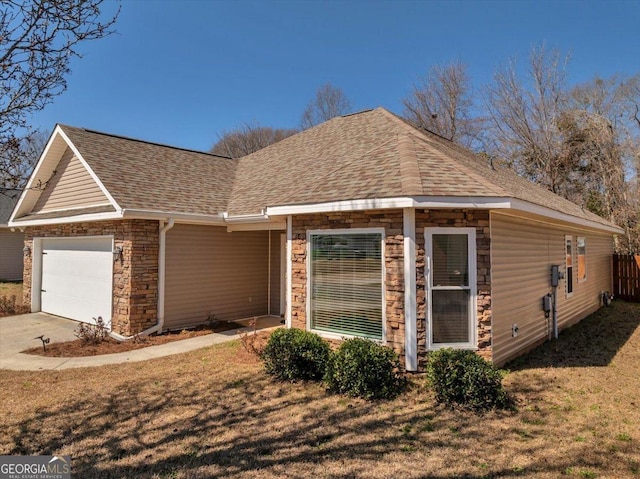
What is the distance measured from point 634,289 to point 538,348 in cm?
1114

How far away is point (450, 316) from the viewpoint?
5988 millimetres

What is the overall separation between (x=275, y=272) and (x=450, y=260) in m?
6.62

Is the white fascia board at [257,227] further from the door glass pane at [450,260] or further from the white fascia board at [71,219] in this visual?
the door glass pane at [450,260]

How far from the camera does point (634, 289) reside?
15414mm

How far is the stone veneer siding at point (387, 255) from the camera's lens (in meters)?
5.98

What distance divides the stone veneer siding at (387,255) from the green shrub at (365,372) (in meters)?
0.55

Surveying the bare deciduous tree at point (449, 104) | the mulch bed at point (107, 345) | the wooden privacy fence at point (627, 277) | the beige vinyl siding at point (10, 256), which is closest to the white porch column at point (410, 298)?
the mulch bed at point (107, 345)

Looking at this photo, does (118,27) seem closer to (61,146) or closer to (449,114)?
(61,146)

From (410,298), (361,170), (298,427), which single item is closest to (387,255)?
(410,298)

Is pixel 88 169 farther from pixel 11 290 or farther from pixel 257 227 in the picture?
pixel 11 290

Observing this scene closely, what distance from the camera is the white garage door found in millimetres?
9656

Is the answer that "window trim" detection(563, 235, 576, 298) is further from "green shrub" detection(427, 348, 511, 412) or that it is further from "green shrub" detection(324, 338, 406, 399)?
"green shrub" detection(324, 338, 406, 399)

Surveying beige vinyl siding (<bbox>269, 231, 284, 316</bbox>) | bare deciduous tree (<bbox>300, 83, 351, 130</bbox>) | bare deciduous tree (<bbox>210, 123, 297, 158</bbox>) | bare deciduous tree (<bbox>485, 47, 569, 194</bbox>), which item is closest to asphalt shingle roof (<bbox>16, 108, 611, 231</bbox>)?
beige vinyl siding (<bbox>269, 231, 284, 316</bbox>)

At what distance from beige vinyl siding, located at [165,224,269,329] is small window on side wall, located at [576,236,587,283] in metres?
9.14
